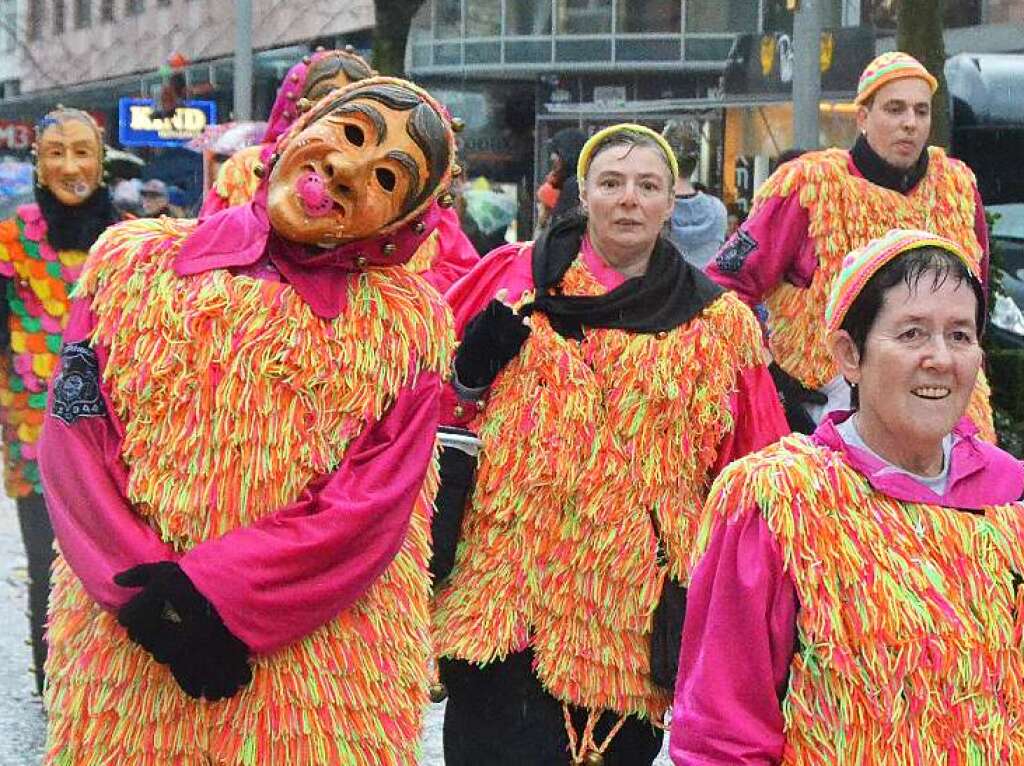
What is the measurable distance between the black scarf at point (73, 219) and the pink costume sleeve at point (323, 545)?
3.05 metres

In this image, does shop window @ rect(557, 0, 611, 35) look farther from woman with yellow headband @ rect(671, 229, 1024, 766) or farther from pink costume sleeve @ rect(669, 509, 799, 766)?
pink costume sleeve @ rect(669, 509, 799, 766)

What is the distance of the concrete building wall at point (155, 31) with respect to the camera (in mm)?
33625

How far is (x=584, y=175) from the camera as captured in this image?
5020 millimetres

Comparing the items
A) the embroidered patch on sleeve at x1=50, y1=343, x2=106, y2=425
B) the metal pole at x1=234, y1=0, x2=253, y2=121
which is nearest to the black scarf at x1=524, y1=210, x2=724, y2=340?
the embroidered patch on sleeve at x1=50, y1=343, x2=106, y2=425

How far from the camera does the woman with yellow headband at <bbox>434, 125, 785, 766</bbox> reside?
4.68 m

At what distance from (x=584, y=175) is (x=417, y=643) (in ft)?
5.10

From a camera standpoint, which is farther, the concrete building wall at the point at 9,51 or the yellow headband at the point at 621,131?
the concrete building wall at the point at 9,51

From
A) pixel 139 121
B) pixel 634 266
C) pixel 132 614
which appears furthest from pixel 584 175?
pixel 139 121

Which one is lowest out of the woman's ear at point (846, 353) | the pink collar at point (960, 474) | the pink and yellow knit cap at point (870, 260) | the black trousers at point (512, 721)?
the black trousers at point (512, 721)

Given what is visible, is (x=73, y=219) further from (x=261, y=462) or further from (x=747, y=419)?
(x=261, y=462)

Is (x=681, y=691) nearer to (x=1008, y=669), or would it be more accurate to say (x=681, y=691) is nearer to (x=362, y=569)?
(x=1008, y=669)

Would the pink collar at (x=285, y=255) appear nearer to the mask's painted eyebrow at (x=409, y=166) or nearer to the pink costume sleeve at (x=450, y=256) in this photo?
the mask's painted eyebrow at (x=409, y=166)

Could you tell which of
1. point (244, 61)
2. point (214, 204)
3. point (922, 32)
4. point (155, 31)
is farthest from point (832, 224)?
point (155, 31)

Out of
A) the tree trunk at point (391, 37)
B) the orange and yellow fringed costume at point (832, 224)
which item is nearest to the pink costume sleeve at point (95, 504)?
the orange and yellow fringed costume at point (832, 224)
